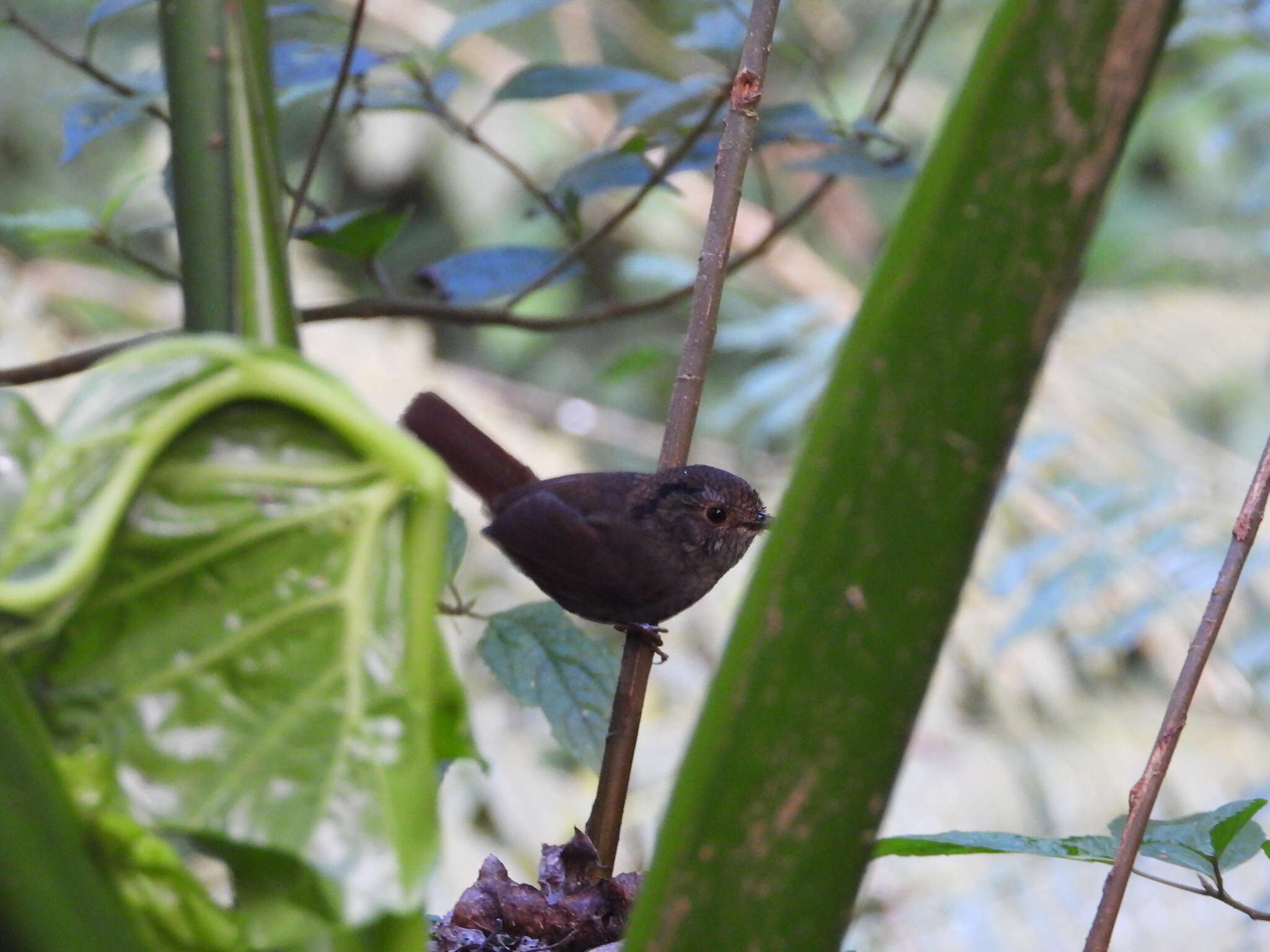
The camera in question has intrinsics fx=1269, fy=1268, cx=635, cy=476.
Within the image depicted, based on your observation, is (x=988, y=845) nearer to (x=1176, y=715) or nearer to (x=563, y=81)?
(x=1176, y=715)

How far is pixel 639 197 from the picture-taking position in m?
1.68

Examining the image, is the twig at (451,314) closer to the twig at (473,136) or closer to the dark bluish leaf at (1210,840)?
the twig at (473,136)

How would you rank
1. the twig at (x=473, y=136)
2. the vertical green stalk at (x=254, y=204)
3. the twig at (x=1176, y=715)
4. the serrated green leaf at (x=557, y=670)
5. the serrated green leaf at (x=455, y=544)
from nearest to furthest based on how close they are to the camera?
the vertical green stalk at (x=254, y=204) → the twig at (x=1176, y=715) → the serrated green leaf at (x=455, y=544) → the serrated green leaf at (x=557, y=670) → the twig at (x=473, y=136)

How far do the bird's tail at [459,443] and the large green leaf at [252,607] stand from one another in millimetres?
1807

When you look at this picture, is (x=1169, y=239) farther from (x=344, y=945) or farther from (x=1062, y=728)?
(x=344, y=945)

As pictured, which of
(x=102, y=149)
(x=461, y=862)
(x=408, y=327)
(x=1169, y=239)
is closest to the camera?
(x=461, y=862)

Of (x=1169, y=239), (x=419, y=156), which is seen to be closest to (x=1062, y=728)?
(x=1169, y=239)

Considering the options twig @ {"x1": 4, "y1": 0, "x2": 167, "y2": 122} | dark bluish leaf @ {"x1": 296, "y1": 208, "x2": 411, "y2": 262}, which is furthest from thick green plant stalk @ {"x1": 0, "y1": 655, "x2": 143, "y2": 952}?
twig @ {"x1": 4, "y1": 0, "x2": 167, "y2": 122}

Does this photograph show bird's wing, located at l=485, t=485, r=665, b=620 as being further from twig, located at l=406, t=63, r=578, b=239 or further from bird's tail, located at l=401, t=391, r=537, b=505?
twig, located at l=406, t=63, r=578, b=239

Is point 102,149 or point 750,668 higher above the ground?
point 102,149

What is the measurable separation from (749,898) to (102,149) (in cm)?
936

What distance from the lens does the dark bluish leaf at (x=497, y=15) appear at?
164 cm

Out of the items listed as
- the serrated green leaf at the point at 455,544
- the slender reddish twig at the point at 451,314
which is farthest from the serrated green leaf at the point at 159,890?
the slender reddish twig at the point at 451,314

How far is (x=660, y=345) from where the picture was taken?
242cm
